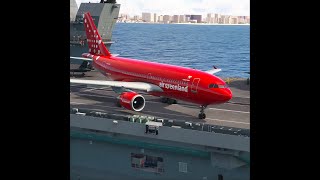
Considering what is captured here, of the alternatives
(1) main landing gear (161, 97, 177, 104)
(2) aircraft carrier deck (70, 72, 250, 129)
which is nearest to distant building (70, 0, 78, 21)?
(2) aircraft carrier deck (70, 72, 250, 129)

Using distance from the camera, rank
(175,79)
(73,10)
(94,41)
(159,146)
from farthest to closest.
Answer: (73,10) → (94,41) → (175,79) → (159,146)

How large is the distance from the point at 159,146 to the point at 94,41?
20327 millimetres

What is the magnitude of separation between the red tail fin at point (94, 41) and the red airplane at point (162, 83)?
2284 mm

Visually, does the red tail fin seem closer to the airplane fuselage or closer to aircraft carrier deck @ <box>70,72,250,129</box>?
aircraft carrier deck @ <box>70,72,250,129</box>

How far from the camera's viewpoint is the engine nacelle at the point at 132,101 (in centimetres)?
3031

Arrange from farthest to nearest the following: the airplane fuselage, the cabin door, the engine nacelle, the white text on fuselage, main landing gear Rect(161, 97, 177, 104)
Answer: main landing gear Rect(161, 97, 177, 104), the engine nacelle, the white text on fuselage, the cabin door, the airplane fuselage

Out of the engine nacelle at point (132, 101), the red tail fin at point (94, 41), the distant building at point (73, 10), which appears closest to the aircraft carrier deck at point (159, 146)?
the engine nacelle at point (132, 101)

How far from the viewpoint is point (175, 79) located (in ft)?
99.8

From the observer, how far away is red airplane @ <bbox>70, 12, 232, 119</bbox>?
93.7 feet

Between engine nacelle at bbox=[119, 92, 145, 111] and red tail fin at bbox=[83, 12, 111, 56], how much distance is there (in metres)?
10.8

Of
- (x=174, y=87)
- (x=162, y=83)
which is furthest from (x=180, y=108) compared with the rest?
(x=174, y=87)

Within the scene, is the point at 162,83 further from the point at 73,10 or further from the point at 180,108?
the point at 73,10
